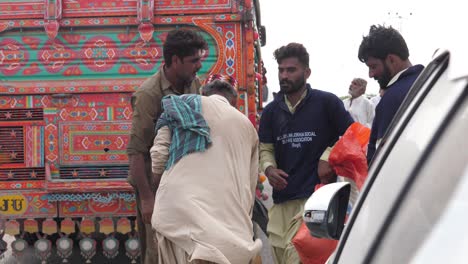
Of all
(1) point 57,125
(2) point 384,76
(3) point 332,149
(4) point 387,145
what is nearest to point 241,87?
(1) point 57,125

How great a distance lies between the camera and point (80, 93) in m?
6.39

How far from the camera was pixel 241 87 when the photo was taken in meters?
6.43

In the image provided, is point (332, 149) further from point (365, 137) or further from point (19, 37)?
point (19, 37)

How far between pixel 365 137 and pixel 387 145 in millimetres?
2718

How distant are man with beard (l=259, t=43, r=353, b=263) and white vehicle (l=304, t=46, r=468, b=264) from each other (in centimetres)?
310

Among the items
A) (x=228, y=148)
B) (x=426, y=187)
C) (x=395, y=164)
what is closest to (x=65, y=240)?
(x=228, y=148)

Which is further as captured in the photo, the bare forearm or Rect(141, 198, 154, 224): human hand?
the bare forearm

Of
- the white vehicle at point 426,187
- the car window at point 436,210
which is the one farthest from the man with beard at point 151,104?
the car window at point 436,210

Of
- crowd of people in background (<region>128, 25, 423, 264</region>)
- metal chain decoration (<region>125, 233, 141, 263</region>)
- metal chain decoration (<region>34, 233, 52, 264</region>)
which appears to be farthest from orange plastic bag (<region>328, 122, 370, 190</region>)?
metal chain decoration (<region>34, 233, 52, 264</region>)

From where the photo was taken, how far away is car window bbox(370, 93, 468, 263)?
117 cm

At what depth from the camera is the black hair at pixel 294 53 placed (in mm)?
5009

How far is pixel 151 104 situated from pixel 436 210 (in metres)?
3.44

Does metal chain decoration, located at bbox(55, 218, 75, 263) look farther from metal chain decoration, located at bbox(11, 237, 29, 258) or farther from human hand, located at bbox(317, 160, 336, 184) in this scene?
human hand, located at bbox(317, 160, 336, 184)

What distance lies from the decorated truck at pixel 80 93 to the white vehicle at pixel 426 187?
4779 millimetres
